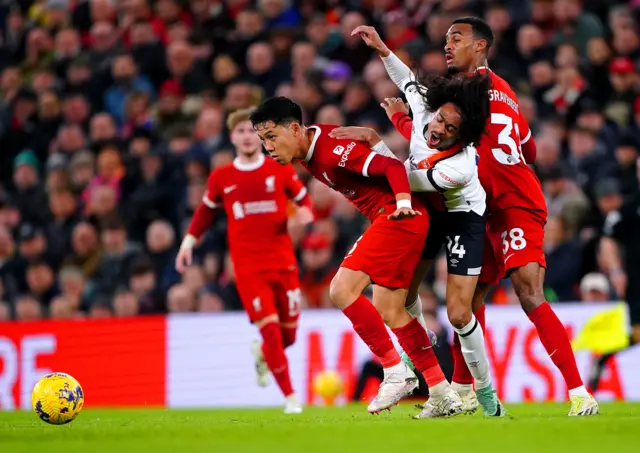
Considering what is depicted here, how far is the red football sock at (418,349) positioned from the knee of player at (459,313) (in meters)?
0.22

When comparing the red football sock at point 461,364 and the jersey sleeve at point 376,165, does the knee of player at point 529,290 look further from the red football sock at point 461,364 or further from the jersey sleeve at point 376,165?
the jersey sleeve at point 376,165

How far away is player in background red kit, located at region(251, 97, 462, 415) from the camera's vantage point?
24.7ft

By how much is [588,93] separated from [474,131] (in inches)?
247

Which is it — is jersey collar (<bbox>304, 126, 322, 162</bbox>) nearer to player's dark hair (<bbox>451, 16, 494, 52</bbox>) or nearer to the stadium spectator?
player's dark hair (<bbox>451, 16, 494, 52</bbox>)

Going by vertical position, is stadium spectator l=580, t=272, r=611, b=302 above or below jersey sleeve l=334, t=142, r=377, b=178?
below

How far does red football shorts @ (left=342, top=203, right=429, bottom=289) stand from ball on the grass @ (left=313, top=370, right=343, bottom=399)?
4694 millimetres

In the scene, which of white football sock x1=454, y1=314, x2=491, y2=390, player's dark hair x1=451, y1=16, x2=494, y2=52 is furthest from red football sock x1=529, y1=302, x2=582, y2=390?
player's dark hair x1=451, y1=16, x2=494, y2=52

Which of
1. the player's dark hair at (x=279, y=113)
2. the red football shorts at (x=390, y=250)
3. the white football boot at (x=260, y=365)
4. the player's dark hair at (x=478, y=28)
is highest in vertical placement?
the player's dark hair at (x=478, y=28)

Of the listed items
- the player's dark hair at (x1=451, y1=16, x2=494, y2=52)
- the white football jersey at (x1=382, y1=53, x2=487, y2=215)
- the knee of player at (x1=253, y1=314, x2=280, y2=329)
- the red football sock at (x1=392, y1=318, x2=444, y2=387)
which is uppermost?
the player's dark hair at (x1=451, y1=16, x2=494, y2=52)

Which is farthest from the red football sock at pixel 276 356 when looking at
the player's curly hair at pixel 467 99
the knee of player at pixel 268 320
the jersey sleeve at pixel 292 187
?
the player's curly hair at pixel 467 99

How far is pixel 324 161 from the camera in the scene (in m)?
7.63

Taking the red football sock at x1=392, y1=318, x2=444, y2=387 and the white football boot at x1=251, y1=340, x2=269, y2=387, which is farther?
the white football boot at x1=251, y1=340, x2=269, y2=387

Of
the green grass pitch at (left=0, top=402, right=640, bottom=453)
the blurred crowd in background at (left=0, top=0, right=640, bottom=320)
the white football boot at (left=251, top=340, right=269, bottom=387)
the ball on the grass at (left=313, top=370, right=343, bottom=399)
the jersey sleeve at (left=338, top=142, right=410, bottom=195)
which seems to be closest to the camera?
the green grass pitch at (left=0, top=402, right=640, bottom=453)

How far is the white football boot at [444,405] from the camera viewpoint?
7566mm
